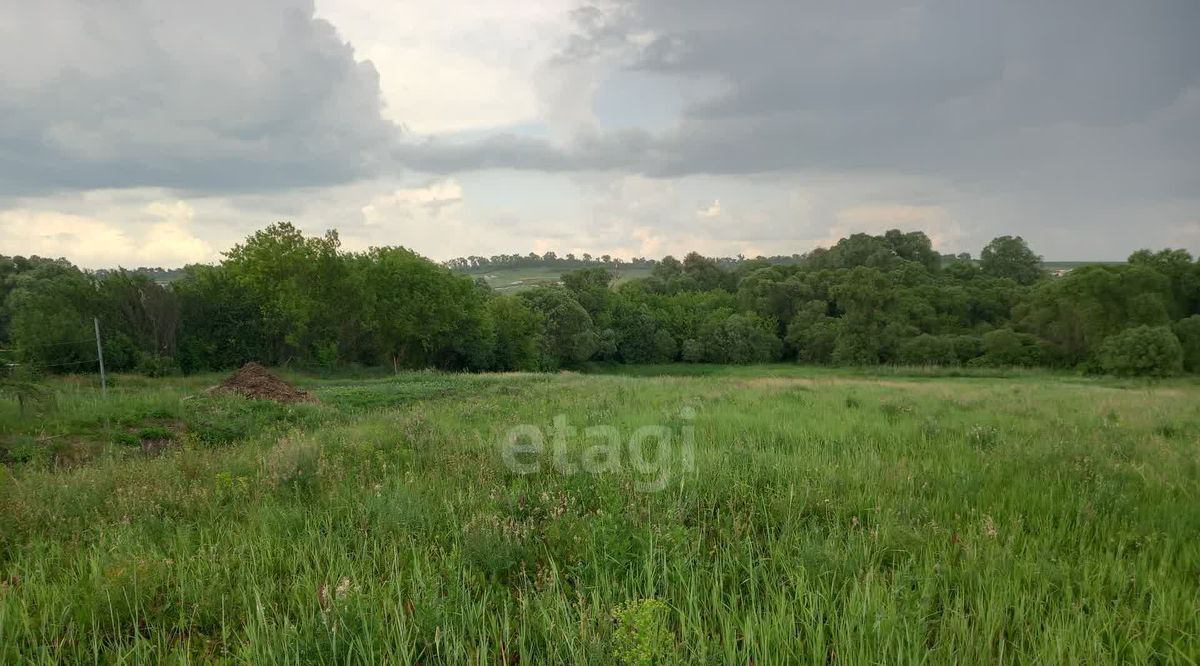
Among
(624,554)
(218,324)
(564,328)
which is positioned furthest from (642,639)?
(564,328)

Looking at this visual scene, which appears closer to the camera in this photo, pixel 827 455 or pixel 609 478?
pixel 609 478

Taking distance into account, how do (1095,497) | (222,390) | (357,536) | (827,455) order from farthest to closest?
(222,390) < (827,455) < (1095,497) < (357,536)

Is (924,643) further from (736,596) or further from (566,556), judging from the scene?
(566,556)

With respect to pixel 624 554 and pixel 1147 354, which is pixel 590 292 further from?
pixel 624 554

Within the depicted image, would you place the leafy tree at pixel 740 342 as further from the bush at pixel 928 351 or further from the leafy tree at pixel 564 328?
the bush at pixel 928 351

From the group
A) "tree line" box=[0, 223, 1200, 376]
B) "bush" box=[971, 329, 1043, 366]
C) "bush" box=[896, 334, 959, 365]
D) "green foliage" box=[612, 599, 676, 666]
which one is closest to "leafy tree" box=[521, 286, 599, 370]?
"tree line" box=[0, 223, 1200, 376]

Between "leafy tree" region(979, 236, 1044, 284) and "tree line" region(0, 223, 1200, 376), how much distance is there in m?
0.22

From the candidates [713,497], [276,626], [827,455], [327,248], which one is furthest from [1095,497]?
[327,248]

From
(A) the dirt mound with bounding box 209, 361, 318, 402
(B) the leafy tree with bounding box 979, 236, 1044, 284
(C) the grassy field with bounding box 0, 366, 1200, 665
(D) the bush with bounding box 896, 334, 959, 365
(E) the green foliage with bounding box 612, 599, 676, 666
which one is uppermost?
(B) the leafy tree with bounding box 979, 236, 1044, 284

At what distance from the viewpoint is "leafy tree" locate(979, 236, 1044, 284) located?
8838cm

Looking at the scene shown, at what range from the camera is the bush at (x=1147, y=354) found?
4622 centimetres

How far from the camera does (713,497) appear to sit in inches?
204

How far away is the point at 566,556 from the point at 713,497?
1.62 metres

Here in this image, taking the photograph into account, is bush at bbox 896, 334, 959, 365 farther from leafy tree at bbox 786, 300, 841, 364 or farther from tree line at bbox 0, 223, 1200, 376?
leafy tree at bbox 786, 300, 841, 364
